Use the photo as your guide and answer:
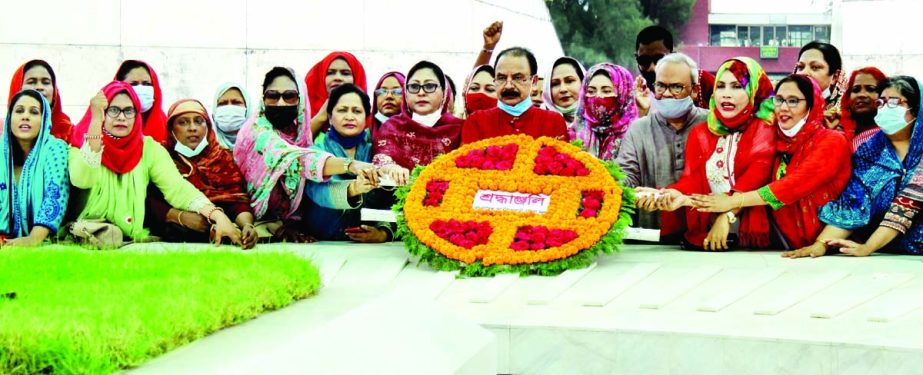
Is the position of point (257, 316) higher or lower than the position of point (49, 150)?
lower

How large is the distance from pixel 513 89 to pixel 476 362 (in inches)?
125

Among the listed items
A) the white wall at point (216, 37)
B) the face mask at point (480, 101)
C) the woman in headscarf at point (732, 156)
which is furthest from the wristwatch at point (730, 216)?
the white wall at point (216, 37)

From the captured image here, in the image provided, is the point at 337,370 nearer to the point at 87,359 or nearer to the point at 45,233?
the point at 87,359

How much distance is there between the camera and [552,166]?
298 inches

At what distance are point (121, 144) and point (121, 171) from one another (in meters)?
0.18

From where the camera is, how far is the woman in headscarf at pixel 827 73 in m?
7.94

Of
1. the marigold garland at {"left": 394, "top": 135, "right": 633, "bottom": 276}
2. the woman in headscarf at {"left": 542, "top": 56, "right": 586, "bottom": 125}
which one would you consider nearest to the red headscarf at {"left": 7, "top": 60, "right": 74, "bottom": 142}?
the marigold garland at {"left": 394, "top": 135, "right": 633, "bottom": 276}

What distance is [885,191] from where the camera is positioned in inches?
290

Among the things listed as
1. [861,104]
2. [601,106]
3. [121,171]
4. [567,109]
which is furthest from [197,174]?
[861,104]

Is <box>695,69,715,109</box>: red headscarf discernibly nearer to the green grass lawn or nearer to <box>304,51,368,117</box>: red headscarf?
<box>304,51,368,117</box>: red headscarf

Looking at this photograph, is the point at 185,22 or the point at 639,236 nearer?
the point at 639,236

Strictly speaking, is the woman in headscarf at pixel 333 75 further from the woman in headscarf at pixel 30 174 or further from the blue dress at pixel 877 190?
the blue dress at pixel 877 190

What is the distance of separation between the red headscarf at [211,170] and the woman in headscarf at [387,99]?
1.00 meters

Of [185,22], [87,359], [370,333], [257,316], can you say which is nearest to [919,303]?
[370,333]
